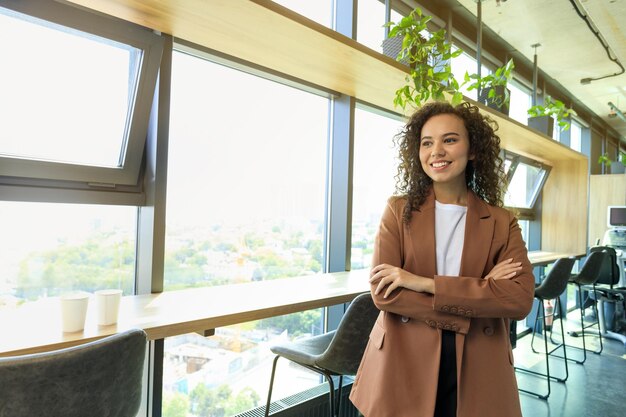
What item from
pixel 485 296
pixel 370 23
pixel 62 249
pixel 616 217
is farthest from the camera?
pixel 616 217

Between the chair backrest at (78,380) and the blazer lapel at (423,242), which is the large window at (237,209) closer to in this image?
the chair backrest at (78,380)

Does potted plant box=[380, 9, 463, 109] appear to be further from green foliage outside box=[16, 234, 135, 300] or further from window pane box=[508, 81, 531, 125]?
window pane box=[508, 81, 531, 125]

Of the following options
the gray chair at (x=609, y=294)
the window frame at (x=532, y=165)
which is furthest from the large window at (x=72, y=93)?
the gray chair at (x=609, y=294)

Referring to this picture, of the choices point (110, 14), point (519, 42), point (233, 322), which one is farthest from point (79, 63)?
point (519, 42)

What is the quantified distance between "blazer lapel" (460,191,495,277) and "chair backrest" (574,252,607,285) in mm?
3486

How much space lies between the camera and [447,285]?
1071 mm

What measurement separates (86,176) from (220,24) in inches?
33.9

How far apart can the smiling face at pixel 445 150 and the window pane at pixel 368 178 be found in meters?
1.53

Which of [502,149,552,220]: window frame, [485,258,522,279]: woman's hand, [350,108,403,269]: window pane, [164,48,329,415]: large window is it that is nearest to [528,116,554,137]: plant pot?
[502,149,552,220]: window frame

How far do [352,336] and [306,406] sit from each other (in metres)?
1.09

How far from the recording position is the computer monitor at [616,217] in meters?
5.62

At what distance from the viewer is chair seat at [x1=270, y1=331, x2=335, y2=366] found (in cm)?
160

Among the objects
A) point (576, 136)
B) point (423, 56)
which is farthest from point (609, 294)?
point (423, 56)

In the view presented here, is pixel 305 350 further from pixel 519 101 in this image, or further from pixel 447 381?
pixel 519 101
